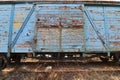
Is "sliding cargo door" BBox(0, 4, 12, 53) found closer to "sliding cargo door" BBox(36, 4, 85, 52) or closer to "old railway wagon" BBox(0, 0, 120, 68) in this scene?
"old railway wagon" BBox(0, 0, 120, 68)

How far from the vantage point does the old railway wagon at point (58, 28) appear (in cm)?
909

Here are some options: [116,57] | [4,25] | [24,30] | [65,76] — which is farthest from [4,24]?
[116,57]

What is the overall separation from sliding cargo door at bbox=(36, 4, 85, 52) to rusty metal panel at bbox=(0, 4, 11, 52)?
1.33m

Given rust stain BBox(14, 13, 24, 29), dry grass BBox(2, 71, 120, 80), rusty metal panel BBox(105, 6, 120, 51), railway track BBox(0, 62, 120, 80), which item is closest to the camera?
dry grass BBox(2, 71, 120, 80)

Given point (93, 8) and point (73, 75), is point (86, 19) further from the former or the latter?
point (73, 75)

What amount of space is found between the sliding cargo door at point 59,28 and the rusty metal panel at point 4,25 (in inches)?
52.5

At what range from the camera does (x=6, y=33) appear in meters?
9.17

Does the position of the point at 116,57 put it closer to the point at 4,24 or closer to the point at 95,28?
the point at 95,28

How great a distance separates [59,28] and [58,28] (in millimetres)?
44

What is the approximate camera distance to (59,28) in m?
9.14

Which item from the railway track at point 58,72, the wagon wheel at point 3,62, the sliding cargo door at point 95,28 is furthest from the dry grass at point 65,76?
the sliding cargo door at point 95,28

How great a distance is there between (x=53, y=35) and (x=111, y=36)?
2.62m

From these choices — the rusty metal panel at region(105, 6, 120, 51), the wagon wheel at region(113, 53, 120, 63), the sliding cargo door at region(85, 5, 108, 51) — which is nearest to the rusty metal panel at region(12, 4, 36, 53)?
the sliding cargo door at region(85, 5, 108, 51)

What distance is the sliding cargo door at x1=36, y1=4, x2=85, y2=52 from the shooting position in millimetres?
9070
